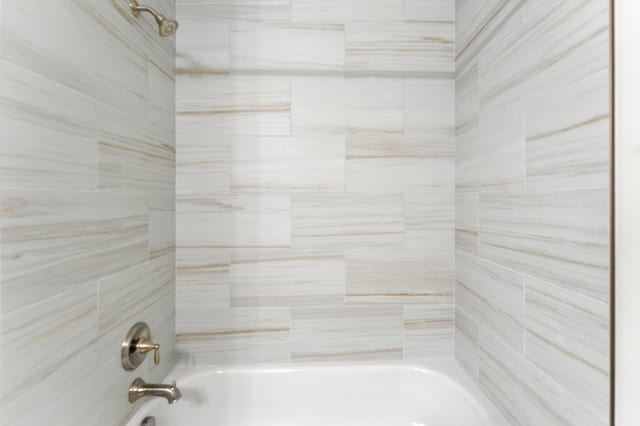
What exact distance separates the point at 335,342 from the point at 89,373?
2.91ft

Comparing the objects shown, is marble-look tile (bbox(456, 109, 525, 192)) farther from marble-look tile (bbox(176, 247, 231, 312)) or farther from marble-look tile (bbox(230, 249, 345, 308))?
marble-look tile (bbox(176, 247, 231, 312))

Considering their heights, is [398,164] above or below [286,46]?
below

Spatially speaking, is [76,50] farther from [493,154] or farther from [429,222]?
[429,222]

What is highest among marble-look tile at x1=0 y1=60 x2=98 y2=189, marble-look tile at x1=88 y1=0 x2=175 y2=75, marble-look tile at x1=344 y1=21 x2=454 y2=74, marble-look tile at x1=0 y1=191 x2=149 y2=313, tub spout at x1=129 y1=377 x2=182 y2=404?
marble-look tile at x1=344 y1=21 x2=454 y2=74

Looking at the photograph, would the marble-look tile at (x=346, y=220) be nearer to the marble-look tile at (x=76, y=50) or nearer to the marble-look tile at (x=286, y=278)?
the marble-look tile at (x=286, y=278)

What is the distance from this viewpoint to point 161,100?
138 cm

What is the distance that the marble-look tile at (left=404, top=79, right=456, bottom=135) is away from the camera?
1565 mm

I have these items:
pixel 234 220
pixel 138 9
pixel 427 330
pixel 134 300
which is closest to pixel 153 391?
pixel 134 300

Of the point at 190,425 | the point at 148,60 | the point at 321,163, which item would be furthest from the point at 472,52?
the point at 190,425

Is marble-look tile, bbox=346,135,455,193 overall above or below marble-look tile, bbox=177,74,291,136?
below

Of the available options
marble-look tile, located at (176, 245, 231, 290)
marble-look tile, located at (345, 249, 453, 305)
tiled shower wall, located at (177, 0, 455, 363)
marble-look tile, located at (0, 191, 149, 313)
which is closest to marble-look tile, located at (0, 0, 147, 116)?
marble-look tile, located at (0, 191, 149, 313)

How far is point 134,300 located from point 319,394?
0.78 meters

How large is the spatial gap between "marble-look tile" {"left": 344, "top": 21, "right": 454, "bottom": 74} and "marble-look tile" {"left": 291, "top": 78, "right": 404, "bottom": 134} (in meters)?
0.07

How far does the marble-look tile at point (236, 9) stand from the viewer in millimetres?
1525
